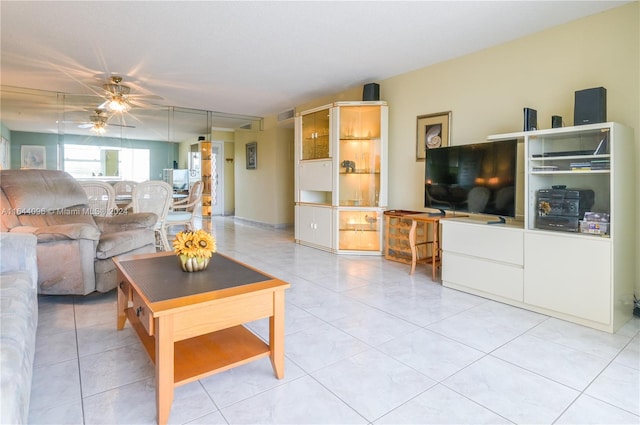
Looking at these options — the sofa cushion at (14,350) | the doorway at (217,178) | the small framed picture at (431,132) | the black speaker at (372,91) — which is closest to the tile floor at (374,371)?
the sofa cushion at (14,350)

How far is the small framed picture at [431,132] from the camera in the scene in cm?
413

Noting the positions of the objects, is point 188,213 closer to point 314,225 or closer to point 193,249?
point 314,225

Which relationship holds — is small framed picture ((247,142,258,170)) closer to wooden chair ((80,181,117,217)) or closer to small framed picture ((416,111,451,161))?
wooden chair ((80,181,117,217))

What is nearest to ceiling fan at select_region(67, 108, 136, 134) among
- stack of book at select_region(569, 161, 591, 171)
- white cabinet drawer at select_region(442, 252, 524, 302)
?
white cabinet drawer at select_region(442, 252, 524, 302)

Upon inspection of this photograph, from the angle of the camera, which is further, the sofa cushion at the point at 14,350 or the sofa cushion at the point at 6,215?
the sofa cushion at the point at 6,215

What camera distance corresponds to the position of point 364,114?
487 cm

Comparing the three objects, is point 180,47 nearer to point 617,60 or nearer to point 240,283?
point 240,283

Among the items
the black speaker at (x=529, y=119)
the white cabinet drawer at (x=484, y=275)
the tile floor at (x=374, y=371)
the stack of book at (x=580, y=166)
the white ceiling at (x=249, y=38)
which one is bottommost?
the tile floor at (x=374, y=371)

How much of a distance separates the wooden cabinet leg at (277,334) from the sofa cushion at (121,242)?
190 centimetres

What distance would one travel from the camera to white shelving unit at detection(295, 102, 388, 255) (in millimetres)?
4773

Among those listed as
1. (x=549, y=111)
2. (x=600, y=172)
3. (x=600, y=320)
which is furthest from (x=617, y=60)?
(x=600, y=320)

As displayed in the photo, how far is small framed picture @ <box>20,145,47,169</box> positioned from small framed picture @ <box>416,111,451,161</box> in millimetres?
7929

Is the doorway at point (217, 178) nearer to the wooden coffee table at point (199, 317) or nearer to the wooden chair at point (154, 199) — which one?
the wooden chair at point (154, 199)

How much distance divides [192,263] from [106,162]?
233 inches
